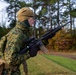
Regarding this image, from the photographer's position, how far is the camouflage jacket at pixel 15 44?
187 inches

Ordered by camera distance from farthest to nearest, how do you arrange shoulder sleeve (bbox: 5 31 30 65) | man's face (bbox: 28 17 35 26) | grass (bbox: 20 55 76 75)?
grass (bbox: 20 55 76 75) < man's face (bbox: 28 17 35 26) < shoulder sleeve (bbox: 5 31 30 65)

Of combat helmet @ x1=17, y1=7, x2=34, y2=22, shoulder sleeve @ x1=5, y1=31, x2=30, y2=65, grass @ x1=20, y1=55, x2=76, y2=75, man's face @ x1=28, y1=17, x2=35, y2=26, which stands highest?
combat helmet @ x1=17, y1=7, x2=34, y2=22

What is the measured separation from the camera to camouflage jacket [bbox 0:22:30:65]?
4750 mm

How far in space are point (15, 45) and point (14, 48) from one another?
0.05 meters

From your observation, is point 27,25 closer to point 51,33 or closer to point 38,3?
point 51,33

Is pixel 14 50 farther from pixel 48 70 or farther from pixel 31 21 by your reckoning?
pixel 48 70

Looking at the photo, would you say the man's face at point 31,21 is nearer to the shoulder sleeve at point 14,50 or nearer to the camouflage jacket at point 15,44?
the camouflage jacket at point 15,44

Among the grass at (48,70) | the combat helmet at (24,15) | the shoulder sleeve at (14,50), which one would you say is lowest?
the grass at (48,70)

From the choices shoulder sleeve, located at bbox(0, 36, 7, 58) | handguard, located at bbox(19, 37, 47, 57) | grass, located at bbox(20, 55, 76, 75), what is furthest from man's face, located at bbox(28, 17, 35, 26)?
grass, located at bbox(20, 55, 76, 75)

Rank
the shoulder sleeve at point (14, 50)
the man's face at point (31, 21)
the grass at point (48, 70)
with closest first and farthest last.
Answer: the shoulder sleeve at point (14, 50)
the man's face at point (31, 21)
the grass at point (48, 70)

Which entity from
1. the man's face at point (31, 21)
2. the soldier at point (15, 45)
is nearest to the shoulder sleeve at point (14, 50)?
the soldier at point (15, 45)

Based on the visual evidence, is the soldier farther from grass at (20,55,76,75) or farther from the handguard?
grass at (20,55,76,75)

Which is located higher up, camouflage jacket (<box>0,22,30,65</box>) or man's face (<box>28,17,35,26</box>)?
man's face (<box>28,17,35,26</box>)

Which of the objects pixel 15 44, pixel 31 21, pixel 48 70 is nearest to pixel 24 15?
pixel 31 21
